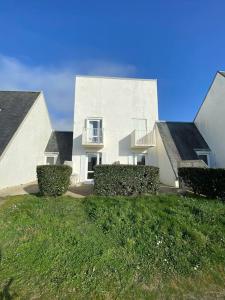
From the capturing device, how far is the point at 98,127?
16188 millimetres

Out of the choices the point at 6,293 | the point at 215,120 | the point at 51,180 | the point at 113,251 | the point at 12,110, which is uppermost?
the point at 12,110

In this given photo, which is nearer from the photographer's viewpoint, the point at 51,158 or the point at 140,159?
the point at 140,159

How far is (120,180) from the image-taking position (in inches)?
343

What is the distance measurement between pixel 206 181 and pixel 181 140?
8.82 m

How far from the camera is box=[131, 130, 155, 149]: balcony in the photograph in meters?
15.6

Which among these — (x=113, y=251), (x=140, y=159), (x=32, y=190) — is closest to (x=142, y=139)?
(x=140, y=159)

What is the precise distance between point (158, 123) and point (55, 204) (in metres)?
12.5

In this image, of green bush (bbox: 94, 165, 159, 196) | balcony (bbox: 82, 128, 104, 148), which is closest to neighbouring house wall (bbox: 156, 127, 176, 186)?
balcony (bbox: 82, 128, 104, 148)

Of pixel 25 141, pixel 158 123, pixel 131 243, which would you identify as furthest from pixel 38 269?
pixel 158 123

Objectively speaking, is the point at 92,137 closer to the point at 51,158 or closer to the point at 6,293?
the point at 51,158

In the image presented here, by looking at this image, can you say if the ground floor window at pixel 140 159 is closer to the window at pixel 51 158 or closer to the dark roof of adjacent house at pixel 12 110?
the window at pixel 51 158

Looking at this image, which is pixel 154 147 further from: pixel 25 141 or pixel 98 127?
pixel 25 141

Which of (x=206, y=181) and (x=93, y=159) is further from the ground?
(x=93, y=159)

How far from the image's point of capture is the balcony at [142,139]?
51.3 ft
